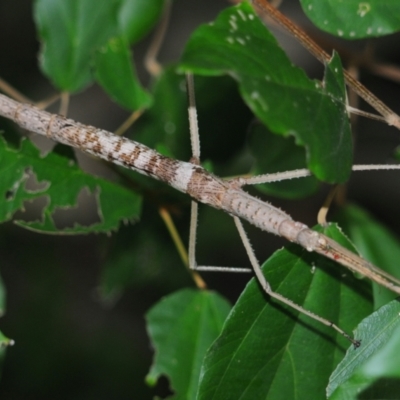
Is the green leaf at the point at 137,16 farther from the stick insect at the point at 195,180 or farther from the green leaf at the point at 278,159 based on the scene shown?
the green leaf at the point at 278,159

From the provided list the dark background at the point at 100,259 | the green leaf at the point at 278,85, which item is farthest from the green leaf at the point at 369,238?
the dark background at the point at 100,259

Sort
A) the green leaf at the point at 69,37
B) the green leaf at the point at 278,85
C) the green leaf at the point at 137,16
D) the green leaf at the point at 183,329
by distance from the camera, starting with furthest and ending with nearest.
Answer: the green leaf at the point at 137,16 < the green leaf at the point at 69,37 < the green leaf at the point at 183,329 < the green leaf at the point at 278,85

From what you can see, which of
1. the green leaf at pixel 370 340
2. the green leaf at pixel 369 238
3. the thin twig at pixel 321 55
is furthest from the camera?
the green leaf at pixel 369 238

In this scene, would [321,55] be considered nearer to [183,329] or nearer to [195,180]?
[195,180]

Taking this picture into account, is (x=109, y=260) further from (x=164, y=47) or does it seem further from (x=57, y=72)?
(x=164, y=47)

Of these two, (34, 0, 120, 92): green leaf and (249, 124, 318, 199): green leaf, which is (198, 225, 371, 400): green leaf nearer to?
(249, 124, 318, 199): green leaf

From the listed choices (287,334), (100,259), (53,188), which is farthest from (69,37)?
(100,259)

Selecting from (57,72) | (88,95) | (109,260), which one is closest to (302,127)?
Answer: (57,72)

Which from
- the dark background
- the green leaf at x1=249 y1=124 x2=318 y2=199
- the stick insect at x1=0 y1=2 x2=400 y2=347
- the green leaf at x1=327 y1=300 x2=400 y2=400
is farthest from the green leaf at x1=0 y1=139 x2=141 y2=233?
the dark background
